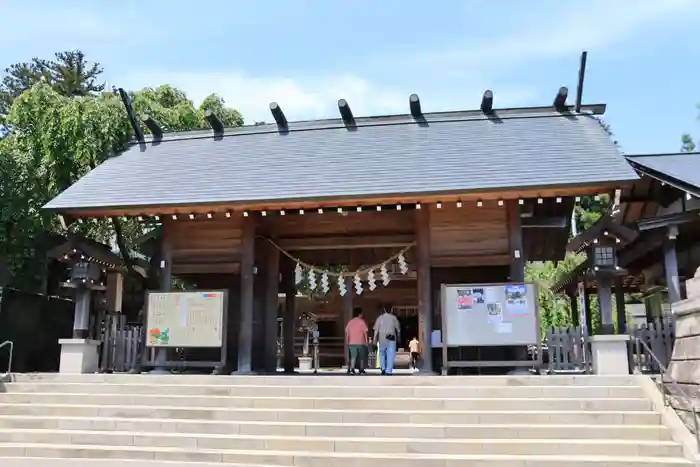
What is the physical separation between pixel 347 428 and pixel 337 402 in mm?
616

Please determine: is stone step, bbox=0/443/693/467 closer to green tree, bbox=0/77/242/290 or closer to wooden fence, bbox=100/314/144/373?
wooden fence, bbox=100/314/144/373

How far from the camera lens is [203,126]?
1809cm

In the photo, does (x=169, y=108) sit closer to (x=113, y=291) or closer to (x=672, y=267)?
(x=113, y=291)

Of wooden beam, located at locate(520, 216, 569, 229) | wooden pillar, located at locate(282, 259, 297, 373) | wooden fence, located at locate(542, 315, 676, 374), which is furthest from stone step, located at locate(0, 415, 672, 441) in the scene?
wooden pillar, located at locate(282, 259, 297, 373)

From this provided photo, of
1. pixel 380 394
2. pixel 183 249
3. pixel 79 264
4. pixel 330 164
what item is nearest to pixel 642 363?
pixel 380 394

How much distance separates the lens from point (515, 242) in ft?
34.6

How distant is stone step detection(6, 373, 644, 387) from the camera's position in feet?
27.1

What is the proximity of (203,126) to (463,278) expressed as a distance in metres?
9.75

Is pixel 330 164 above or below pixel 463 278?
above

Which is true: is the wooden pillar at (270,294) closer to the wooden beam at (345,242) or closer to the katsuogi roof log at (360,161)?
the wooden beam at (345,242)

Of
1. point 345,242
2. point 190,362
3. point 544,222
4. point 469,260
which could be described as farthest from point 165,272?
point 544,222

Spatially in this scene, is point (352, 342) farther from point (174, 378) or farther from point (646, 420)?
point (646, 420)

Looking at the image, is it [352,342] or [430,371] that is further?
[352,342]

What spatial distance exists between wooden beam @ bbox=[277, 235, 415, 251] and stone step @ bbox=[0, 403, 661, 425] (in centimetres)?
470
